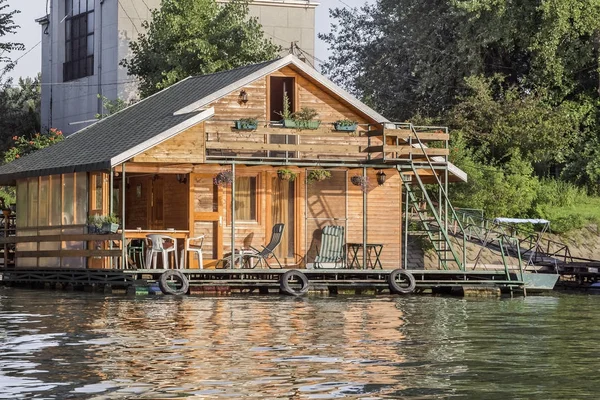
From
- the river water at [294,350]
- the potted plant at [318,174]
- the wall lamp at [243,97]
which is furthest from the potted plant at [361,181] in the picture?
the river water at [294,350]

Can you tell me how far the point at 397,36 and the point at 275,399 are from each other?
44.3 meters

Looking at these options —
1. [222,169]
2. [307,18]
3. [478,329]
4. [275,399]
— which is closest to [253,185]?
[222,169]

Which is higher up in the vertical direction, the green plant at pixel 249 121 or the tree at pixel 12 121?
the tree at pixel 12 121

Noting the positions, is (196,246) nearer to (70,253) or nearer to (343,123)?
(70,253)

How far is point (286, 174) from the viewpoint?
3341 cm

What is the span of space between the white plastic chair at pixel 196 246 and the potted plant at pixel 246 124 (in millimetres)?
2787

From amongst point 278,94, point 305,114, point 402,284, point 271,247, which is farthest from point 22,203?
point 402,284

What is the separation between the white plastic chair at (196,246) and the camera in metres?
31.7

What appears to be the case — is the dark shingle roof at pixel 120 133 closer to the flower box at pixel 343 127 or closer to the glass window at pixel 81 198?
the glass window at pixel 81 198

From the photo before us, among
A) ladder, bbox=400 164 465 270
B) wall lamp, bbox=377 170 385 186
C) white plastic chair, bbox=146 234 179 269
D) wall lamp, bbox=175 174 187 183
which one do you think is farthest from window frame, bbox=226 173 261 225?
ladder, bbox=400 164 465 270

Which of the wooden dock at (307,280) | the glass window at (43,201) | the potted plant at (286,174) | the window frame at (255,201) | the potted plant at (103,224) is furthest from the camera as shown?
the glass window at (43,201)

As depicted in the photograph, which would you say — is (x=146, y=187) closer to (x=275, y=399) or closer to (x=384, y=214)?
(x=384, y=214)

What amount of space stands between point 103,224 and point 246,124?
413 cm

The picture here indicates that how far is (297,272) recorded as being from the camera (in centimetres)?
2998
